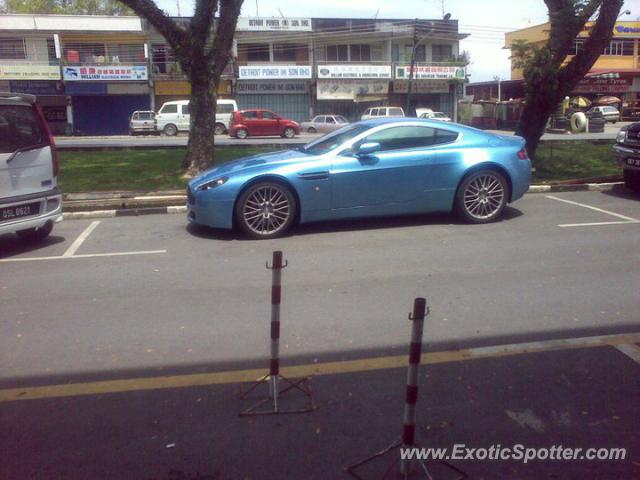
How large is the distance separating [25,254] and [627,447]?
703cm

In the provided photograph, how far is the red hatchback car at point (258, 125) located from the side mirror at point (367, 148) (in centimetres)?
2657

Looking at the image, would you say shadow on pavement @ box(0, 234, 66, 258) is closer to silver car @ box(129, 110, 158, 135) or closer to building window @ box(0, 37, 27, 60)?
silver car @ box(129, 110, 158, 135)

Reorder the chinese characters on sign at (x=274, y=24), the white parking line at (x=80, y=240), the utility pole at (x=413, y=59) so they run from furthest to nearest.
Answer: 1. the chinese characters on sign at (x=274, y=24)
2. the utility pole at (x=413, y=59)
3. the white parking line at (x=80, y=240)

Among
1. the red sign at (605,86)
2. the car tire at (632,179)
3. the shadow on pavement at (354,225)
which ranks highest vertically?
the red sign at (605,86)

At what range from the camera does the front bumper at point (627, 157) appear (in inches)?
442

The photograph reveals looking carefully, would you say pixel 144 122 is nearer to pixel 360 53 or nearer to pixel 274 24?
pixel 274 24

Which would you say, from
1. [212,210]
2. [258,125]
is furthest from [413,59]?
[212,210]

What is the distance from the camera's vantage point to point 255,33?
44625 millimetres

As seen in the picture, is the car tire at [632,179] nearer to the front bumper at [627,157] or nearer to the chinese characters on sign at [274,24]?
the front bumper at [627,157]

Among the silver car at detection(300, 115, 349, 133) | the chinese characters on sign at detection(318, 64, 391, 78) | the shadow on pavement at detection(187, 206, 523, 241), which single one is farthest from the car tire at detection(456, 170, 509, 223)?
the chinese characters on sign at detection(318, 64, 391, 78)

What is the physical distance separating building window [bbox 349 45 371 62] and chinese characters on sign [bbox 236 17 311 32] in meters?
3.84

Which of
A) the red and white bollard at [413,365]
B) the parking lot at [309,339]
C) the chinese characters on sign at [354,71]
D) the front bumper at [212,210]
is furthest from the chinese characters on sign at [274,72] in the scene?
the red and white bollard at [413,365]

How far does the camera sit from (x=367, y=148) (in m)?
8.70

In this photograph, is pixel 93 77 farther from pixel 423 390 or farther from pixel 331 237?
pixel 423 390
